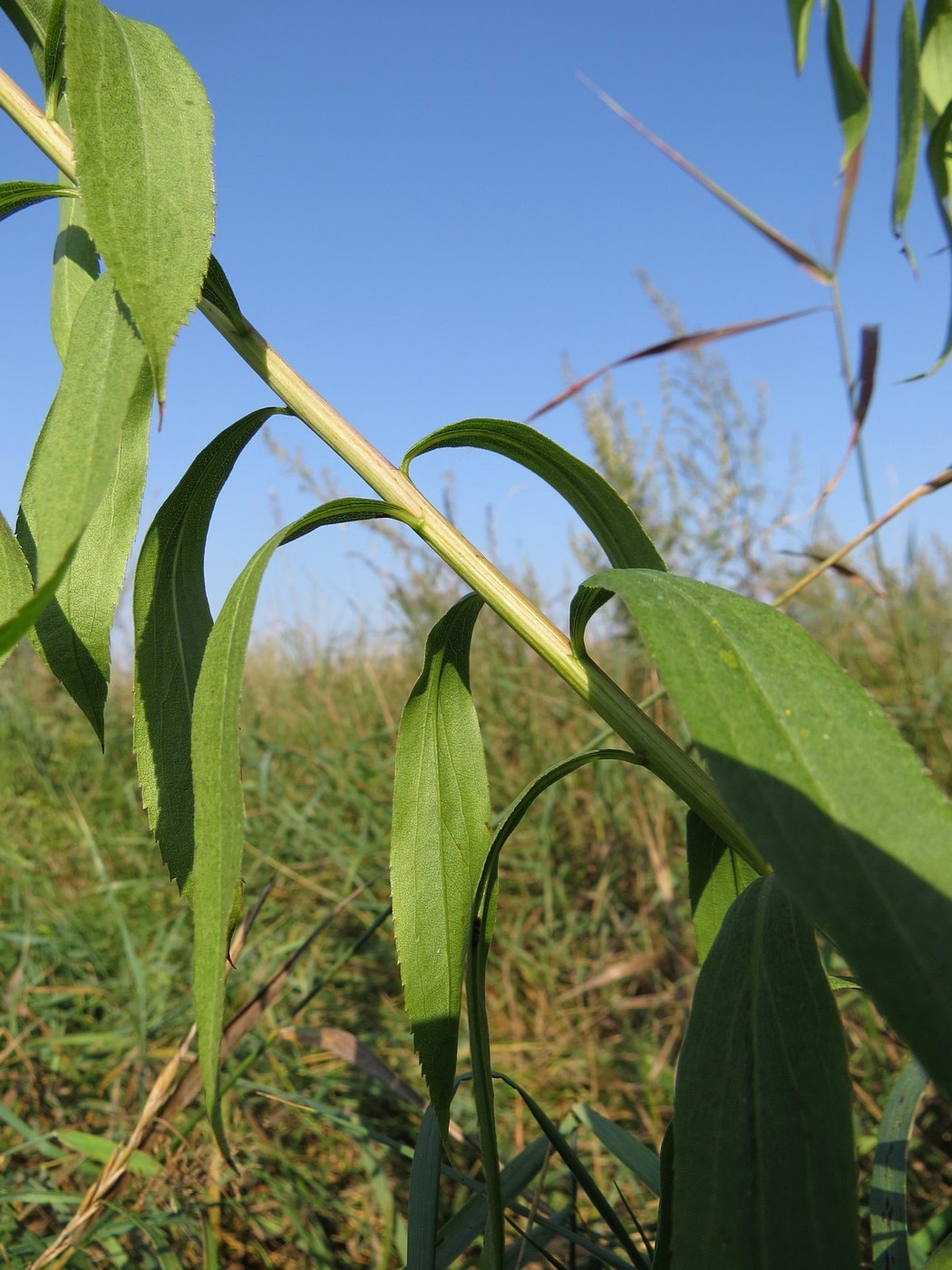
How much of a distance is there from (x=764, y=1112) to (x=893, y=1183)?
203mm

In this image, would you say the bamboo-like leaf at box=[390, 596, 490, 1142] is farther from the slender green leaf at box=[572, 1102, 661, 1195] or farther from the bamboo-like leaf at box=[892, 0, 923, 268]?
the bamboo-like leaf at box=[892, 0, 923, 268]

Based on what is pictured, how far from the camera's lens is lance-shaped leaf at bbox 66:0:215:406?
0.29 m

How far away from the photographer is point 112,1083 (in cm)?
103

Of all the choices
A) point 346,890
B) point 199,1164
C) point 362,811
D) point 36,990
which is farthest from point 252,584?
point 362,811

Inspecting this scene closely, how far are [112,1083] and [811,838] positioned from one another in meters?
1.03

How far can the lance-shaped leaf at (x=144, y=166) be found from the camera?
11.6 inches

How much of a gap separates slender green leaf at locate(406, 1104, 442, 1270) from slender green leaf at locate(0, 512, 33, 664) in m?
0.29

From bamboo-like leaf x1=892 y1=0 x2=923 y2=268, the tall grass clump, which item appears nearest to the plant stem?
the tall grass clump

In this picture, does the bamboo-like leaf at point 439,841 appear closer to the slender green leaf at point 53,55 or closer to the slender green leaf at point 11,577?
the slender green leaf at point 11,577

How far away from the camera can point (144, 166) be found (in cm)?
31

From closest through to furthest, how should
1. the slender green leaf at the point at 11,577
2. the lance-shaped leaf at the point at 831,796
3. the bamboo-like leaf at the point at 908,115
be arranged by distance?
the lance-shaped leaf at the point at 831,796, the slender green leaf at the point at 11,577, the bamboo-like leaf at the point at 908,115

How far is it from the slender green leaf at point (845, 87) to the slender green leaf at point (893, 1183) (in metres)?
0.65

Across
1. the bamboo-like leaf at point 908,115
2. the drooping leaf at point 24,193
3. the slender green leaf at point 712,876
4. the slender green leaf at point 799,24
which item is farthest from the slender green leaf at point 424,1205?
the slender green leaf at point 799,24

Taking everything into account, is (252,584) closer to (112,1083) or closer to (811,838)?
(811,838)
